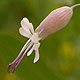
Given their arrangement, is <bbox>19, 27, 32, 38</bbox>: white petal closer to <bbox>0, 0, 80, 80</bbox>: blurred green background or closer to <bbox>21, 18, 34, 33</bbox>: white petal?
<bbox>21, 18, 34, 33</bbox>: white petal

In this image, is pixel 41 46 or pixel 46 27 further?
pixel 41 46

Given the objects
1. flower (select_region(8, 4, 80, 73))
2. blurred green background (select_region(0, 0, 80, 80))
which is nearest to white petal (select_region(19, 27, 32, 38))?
flower (select_region(8, 4, 80, 73))

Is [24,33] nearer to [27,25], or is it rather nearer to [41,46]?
[27,25]

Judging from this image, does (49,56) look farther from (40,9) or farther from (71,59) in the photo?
(40,9)

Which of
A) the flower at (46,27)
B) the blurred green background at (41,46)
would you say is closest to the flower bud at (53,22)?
the flower at (46,27)

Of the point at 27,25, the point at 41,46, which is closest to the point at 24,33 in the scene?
the point at 27,25

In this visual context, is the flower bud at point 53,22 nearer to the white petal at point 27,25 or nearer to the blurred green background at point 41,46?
the white petal at point 27,25
